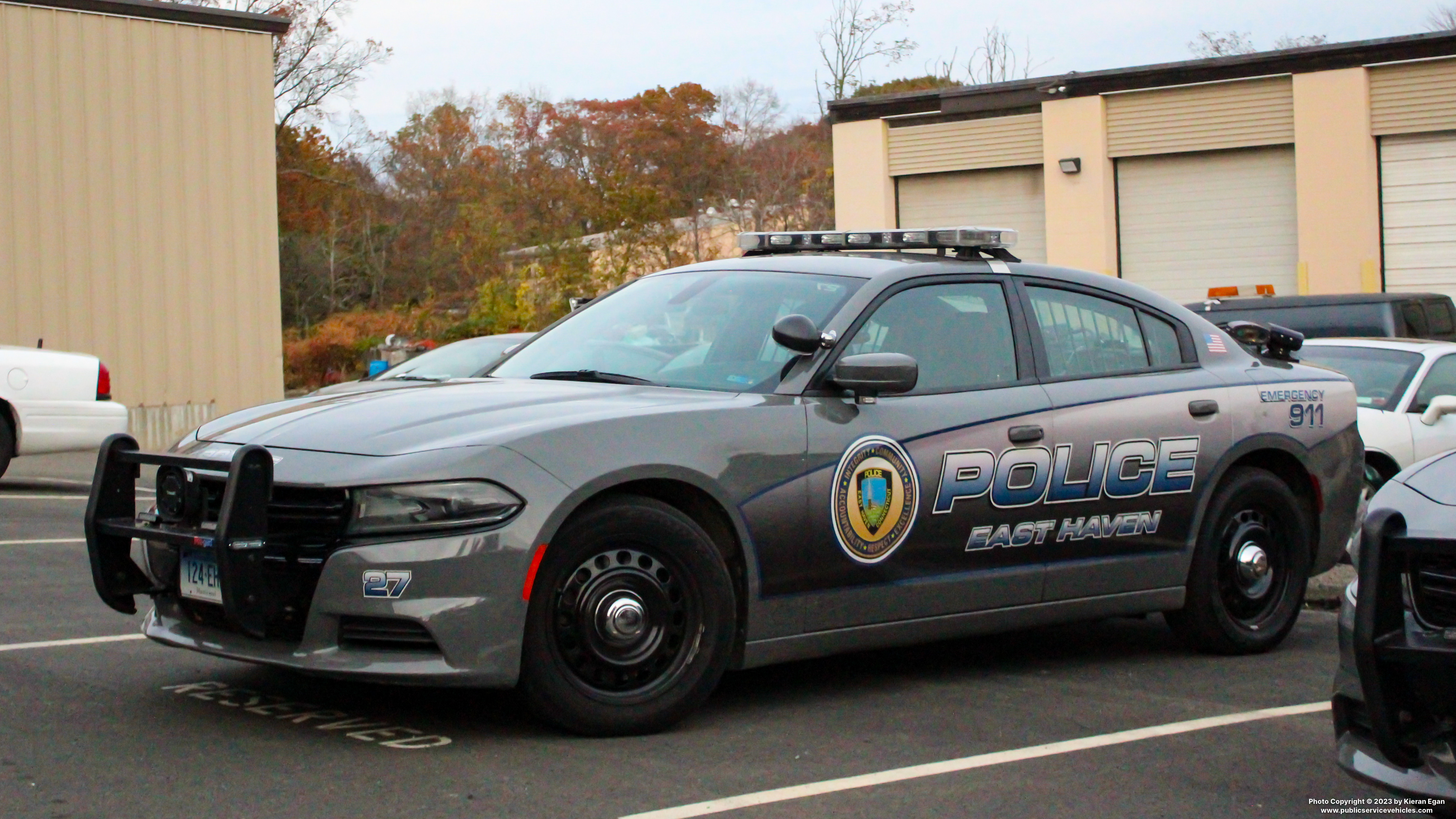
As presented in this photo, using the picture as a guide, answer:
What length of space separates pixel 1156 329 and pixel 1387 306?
9.32m

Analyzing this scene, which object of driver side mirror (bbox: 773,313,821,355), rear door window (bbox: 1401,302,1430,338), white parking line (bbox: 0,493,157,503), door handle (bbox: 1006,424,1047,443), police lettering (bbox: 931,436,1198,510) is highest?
rear door window (bbox: 1401,302,1430,338)

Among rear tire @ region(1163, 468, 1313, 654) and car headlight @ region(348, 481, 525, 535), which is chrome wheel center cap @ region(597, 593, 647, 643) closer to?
car headlight @ region(348, 481, 525, 535)

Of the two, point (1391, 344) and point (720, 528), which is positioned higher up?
point (1391, 344)

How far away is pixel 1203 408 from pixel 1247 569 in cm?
76

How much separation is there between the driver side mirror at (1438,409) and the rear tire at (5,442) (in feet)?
35.9

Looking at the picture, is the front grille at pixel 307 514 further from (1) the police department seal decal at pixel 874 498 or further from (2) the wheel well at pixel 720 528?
(1) the police department seal decal at pixel 874 498

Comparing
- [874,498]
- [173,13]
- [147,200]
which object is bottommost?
[874,498]

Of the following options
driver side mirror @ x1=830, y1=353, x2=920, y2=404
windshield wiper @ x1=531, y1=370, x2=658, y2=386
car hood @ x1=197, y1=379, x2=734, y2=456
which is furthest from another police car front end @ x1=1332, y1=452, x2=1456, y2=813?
windshield wiper @ x1=531, y1=370, x2=658, y2=386

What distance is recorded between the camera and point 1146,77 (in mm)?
25562

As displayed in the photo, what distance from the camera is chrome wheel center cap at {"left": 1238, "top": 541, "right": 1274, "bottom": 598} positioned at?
21.2 feet

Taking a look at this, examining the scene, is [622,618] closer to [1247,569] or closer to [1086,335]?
[1086,335]

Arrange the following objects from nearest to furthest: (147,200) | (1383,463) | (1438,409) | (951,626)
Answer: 1. (951,626)
2. (1438,409)
3. (1383,463)
4. (147,200)

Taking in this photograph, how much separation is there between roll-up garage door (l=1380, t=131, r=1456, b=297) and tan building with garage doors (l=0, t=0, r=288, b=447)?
16.7 metres

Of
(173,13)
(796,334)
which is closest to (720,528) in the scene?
(796,334)
